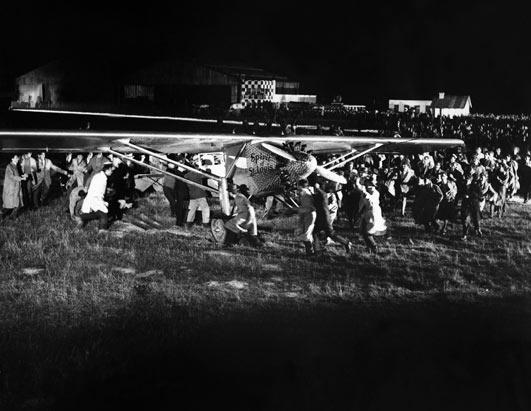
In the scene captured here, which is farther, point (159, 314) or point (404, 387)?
point (159, 314)

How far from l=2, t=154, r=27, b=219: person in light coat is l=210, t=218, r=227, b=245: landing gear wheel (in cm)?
499

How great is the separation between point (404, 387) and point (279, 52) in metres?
52.5

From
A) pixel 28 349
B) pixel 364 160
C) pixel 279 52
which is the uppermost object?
pixel 279 52

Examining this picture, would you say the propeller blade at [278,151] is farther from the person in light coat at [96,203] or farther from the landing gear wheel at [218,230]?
the person in light coat at [96,203]

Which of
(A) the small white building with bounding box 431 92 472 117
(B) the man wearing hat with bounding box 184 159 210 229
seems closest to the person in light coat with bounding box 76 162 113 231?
(B) the man wearing hat with bounding box 184 159 210 229

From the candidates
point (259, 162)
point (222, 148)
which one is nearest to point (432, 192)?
point (259, 162)

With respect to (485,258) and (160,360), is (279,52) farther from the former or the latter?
(160,360)

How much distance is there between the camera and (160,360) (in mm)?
6516

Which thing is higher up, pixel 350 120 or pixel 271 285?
pixel 350 120

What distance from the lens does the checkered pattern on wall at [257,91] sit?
45.0m

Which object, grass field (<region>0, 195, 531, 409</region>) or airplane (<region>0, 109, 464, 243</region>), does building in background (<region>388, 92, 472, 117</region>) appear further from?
grass field (<region>0, 195, 531, 409</region>)

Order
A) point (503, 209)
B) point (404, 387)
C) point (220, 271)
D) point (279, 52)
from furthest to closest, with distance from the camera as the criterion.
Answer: point (279, 52), point (503, 209), point (220, 271), point (404, 387)

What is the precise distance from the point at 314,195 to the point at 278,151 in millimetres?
2137

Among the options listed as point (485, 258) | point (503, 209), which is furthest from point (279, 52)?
point (485, 258)
